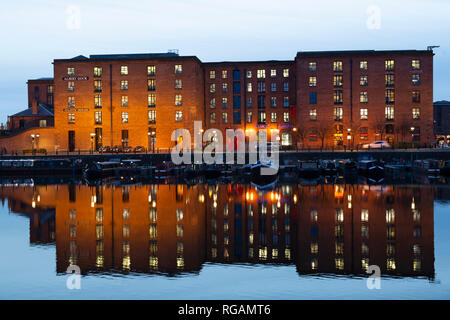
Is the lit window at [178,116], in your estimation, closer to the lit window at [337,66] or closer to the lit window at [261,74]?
the lit window at [261,74]

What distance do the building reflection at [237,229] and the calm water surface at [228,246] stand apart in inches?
3.0

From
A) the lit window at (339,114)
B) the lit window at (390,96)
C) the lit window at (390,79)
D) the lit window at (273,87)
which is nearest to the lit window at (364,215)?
the lit window at (339,114)

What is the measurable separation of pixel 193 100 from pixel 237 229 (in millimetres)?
57137

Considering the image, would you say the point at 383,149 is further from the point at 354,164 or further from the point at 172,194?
the point at 172,194

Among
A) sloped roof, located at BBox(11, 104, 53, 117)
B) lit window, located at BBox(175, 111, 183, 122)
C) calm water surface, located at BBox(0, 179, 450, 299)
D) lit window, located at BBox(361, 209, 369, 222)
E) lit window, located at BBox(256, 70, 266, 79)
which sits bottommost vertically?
calm water surface, located at BBox(0, 179, 450, 299)

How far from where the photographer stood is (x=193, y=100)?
82000 millimetres

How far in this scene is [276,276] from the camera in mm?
17938

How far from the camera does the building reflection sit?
19891 mm

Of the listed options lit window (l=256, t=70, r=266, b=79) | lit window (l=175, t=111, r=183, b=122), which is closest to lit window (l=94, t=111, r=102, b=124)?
lit window (l=175, t=111, r=183, b=122)

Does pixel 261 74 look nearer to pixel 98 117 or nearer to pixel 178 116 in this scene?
pixel 178 116

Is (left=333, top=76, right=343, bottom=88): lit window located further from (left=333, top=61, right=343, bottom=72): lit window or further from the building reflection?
the building reflection

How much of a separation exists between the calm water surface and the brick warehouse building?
43009mm

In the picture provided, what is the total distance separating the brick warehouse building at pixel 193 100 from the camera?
8200cm

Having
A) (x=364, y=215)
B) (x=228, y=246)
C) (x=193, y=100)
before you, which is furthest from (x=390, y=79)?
(x=228, y=246)
